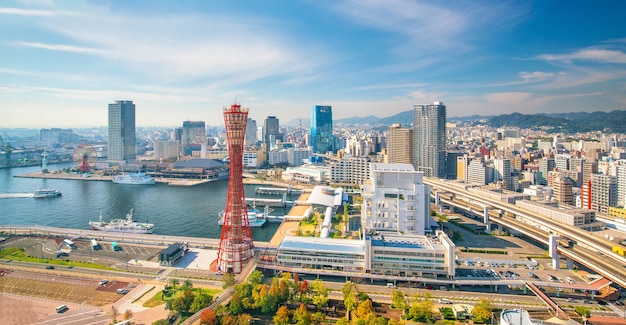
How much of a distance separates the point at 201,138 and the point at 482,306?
40.4 m

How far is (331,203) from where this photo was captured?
15.3m

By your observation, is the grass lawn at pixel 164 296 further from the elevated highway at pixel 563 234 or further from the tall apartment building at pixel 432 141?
the tall apartment building at pixel 432 141

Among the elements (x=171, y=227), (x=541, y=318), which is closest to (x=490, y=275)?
(x=541, y=318)

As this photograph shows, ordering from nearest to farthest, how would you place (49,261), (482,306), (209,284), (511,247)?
(482,306)
(209,284)
(49,261)
(511,247)

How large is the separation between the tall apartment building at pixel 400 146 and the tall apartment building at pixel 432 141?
66cm

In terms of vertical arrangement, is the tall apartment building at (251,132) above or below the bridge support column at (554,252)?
above

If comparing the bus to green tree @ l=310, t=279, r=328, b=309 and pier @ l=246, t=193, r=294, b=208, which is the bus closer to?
green tree @ l=310, t=279, r=328, b=309

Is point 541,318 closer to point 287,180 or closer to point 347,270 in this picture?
point 347,270

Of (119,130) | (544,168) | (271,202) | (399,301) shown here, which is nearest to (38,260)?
(399,301)

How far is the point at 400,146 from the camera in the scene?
80.2 ft

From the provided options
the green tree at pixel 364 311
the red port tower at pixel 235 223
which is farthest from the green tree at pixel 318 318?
the red port tower at pixel 235 223

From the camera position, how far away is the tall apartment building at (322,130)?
4003 cm

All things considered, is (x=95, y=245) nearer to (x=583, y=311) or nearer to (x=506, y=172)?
(x=583, y=311)

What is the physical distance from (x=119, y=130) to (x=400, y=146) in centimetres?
2362
